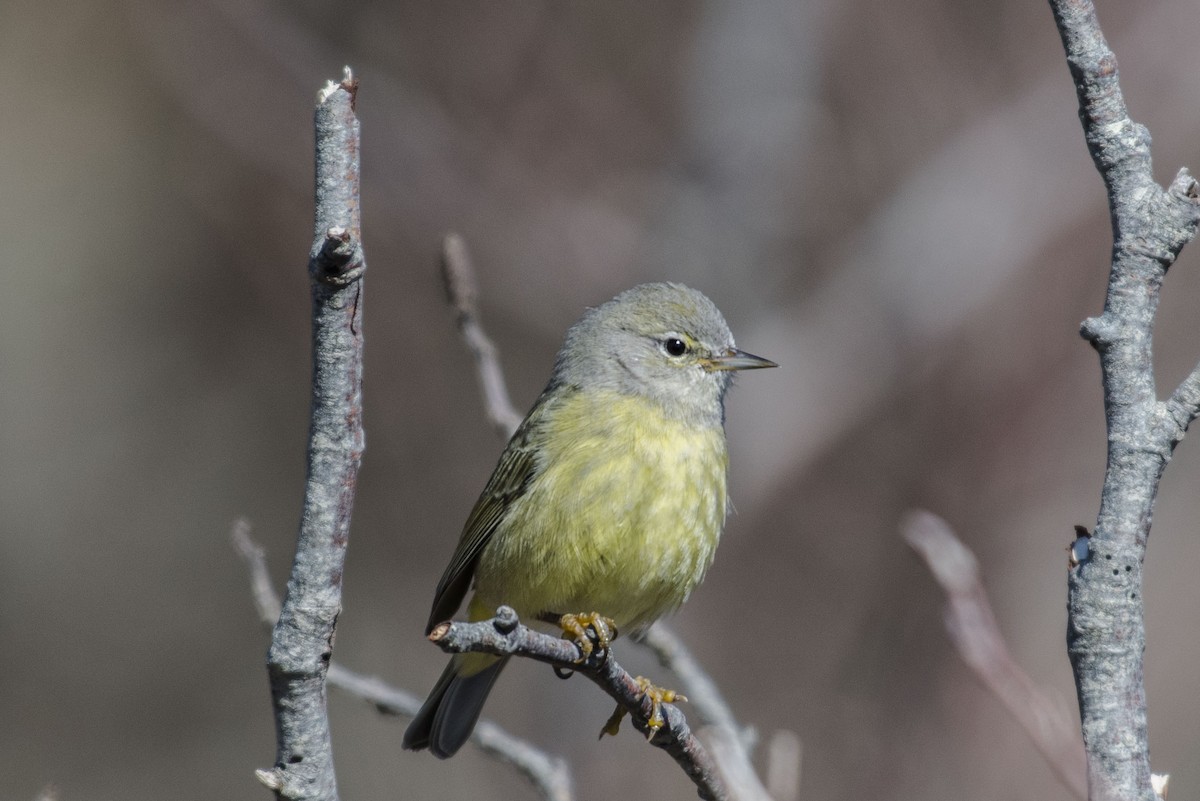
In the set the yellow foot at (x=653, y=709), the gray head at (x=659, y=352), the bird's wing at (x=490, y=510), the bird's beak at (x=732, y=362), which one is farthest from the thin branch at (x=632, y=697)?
the bird's beak at (x=732, y=362)

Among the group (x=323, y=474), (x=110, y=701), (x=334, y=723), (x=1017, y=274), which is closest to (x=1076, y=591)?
(x=323, y=474)

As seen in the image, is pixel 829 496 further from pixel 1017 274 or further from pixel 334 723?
pixel 334 723

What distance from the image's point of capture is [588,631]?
139 inches

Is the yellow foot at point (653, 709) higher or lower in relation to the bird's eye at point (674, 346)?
lower

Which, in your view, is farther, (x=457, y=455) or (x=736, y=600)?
(x=457, y=455)

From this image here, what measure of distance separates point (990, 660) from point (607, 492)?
85.0 inches

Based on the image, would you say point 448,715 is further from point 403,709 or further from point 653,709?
point 653,709

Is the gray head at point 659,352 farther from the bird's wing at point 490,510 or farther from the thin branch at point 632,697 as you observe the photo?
the thin branch at point 632,697

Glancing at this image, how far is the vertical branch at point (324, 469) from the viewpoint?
2.06 metres

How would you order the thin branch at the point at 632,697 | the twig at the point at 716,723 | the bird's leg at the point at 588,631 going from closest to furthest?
the thin branch at the point at 632,697 → the bird's leg at the point at 588,631 → the twig at the point at 716,723

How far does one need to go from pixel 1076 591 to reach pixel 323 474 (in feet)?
4.14

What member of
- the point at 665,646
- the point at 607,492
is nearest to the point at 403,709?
the point at 665,646

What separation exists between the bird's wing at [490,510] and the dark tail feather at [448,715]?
0.25 metres

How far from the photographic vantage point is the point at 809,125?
899cm
